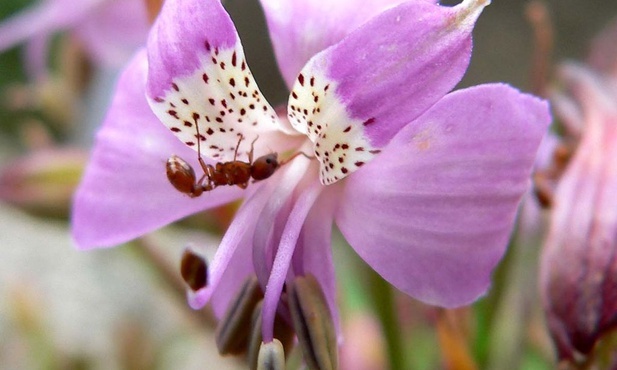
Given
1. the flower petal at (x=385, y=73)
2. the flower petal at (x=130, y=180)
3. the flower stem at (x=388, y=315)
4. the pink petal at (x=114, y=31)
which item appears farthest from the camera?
the pink petal at (x=114, y=31)

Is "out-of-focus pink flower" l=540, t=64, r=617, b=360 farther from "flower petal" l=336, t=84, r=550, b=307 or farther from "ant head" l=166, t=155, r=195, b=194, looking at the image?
"ant head" l=166, t=155, r=195, b=194

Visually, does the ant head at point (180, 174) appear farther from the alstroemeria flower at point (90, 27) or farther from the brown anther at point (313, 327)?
the alstroemeria flower at point (90, 27)

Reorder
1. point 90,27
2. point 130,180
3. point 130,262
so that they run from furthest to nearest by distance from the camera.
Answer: point 130,262 < point 90,27 < point 130,180

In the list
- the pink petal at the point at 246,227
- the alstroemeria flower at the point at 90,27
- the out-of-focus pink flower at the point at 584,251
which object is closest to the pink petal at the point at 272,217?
the pink petal at the point at 246,227

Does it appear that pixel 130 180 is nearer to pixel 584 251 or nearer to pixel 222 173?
pixel 222 173

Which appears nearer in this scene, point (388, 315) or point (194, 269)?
point (194, 269)

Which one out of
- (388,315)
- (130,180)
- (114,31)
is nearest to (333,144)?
(130,180)
